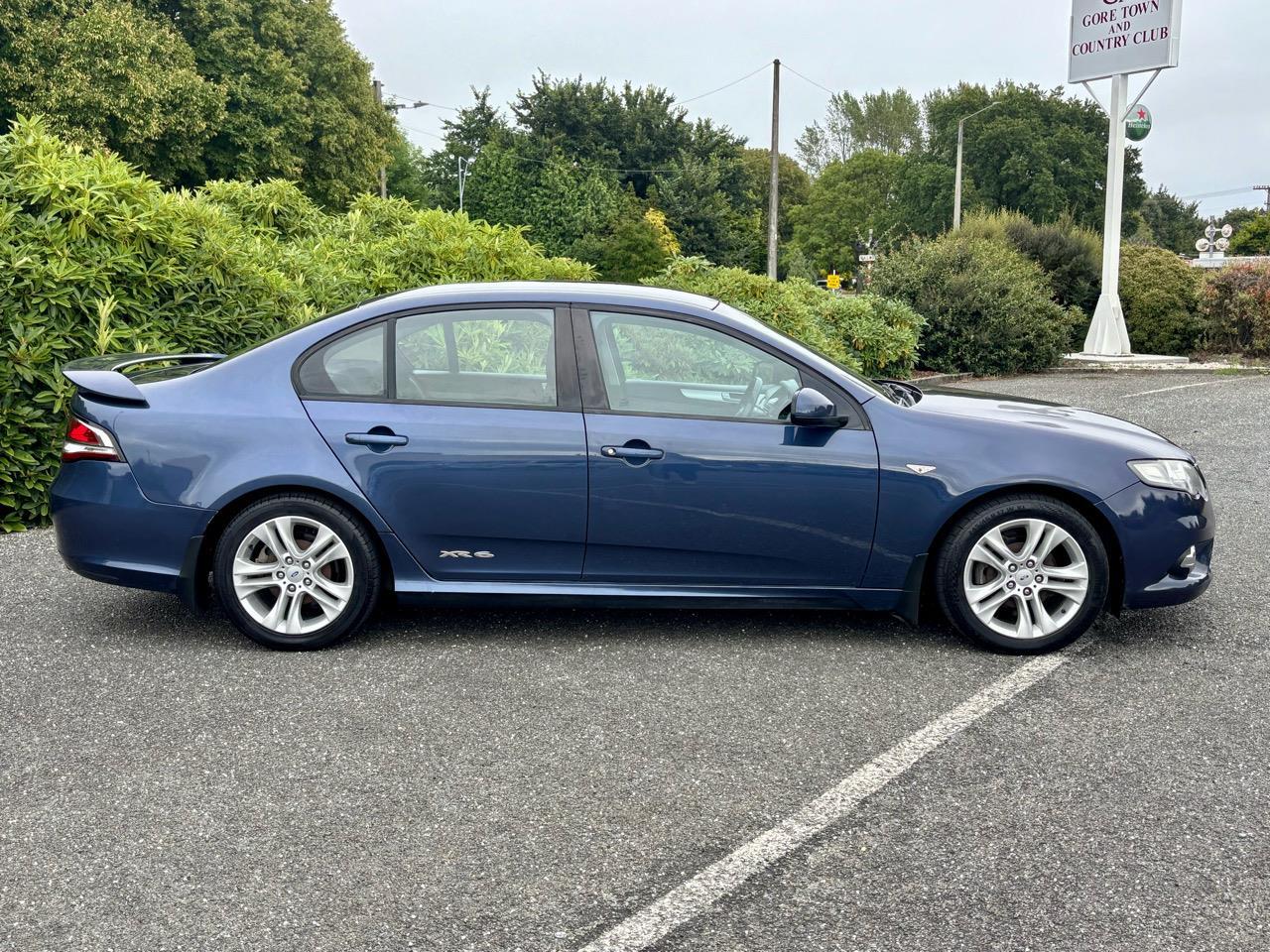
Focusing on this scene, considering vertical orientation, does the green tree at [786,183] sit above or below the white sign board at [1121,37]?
above

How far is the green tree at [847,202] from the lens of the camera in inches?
3585

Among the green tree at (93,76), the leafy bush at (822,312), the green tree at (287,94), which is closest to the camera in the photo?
the leafy bush at (822,312)

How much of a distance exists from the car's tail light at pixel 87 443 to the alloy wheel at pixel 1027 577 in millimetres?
3479

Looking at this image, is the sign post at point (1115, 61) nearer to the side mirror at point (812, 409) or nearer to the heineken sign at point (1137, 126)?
the heineken sign at point (1137, 126)

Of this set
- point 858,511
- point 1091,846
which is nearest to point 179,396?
point 858,511

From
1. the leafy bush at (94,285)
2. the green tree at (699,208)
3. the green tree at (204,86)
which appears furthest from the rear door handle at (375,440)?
the green tree at (699,208)

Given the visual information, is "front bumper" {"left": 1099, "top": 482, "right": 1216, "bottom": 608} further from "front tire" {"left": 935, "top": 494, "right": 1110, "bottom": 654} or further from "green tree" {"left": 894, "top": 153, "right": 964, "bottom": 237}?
"green tree" {"left": 894, "top": 153, "right": 964, "bottom": 237}

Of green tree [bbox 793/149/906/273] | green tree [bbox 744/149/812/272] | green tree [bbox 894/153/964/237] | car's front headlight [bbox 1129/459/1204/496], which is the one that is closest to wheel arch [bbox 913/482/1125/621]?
car's front headlight [bbox 1129/459/1204/496]

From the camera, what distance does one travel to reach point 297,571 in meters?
4.94

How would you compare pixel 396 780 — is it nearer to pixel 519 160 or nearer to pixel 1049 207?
pixel 519 160

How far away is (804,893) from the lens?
121 inches

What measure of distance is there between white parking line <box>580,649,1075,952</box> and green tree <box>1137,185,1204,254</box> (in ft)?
341

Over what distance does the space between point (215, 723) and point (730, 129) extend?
68.5 meters

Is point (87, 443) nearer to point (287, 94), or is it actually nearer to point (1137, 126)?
point (1137, 126)
